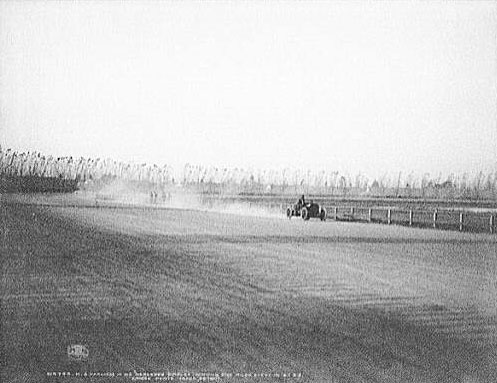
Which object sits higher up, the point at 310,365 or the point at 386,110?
the point at 386,110

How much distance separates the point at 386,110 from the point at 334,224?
3.70m

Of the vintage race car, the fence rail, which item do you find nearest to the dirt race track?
the fence rail

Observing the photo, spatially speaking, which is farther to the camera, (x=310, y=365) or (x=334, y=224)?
(x=334, y=224)

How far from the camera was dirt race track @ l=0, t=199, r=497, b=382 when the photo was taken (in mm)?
2588

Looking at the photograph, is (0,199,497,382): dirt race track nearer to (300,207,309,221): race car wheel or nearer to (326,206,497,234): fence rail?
Answer: (326,206,497,234): fence rail

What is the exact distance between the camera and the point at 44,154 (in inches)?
128

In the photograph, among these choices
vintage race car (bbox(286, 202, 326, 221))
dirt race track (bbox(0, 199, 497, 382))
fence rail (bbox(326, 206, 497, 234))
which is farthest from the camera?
vintage race car (bbox(286, 202, 326, 221))

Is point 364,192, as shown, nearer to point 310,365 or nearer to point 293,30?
point 293,30

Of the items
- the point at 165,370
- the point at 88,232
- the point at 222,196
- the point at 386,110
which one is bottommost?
the point at 165,370

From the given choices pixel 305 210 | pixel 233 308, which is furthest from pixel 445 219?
pixel 233 308

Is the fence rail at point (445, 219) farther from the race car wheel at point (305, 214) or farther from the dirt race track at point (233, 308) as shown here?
the race car wheel at point (305, 214)

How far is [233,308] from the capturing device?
Answer: 2.89 metres

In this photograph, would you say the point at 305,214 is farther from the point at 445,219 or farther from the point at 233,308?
the point at 233,308

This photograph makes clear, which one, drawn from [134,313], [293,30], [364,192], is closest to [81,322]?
[134,313]
